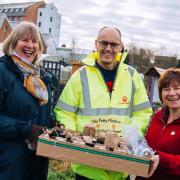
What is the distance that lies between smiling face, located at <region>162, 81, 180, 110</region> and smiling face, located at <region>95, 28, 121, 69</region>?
662 millimetres

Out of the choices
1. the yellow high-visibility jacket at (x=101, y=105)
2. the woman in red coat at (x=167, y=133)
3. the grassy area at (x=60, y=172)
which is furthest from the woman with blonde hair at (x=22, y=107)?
the grassy area at (x=60, y=172)

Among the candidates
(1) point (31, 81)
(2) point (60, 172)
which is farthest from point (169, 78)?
(2) point (60, 172)

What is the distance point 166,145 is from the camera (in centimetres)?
333

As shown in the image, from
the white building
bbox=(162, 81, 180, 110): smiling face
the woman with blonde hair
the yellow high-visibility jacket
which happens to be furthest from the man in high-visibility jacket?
the white building

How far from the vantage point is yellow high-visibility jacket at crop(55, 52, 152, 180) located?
3775 mm

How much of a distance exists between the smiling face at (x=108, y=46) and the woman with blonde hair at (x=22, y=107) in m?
0.59

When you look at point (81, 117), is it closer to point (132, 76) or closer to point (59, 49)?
point (132, 76)

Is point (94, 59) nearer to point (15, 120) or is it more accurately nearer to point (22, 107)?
point (22, 107)

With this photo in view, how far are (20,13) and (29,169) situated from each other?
82.7 m

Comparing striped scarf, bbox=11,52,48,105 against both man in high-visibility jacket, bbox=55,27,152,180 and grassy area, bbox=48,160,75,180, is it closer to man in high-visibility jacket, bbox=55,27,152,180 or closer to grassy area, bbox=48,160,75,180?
man in high-visibility jacket, bbox=55,27,152,180

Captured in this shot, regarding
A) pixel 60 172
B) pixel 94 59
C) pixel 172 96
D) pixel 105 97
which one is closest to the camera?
pixel 172 96

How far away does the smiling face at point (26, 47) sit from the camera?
146 inches

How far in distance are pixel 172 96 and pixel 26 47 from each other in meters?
1.34

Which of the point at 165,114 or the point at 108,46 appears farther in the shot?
the point at 108,46
